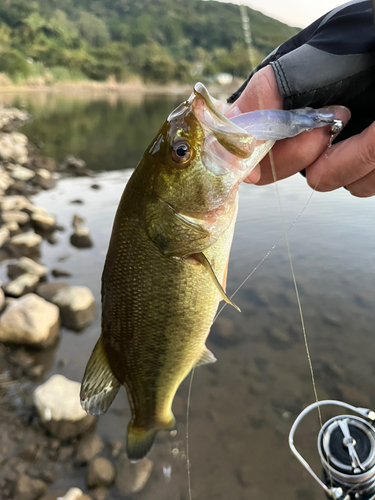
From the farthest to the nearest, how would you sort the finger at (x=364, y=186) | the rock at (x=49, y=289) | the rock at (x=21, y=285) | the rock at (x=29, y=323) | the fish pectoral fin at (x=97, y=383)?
Result: the rock at (x=21, y=285) < the rock at (x=49, y=289) < the rock at (x=29, y=323) < the fish pectoral fin at (x=97, y=383) < the finger at (x=364, y=186)

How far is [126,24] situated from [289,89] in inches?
5665

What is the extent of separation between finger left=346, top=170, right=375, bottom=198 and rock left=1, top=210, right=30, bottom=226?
309 inches

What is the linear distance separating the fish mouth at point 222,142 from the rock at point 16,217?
7732 mm

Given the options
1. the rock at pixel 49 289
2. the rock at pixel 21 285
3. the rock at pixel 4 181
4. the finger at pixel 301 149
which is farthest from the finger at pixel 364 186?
the rock at pixel 4 181

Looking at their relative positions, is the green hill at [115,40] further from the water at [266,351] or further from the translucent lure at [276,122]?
the translucent lure at [276,122]

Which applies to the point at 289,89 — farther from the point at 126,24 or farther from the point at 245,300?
the point at 126,24

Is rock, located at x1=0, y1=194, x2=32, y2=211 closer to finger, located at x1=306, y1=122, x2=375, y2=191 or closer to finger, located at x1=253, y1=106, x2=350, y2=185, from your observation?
finger, located at x1=253, y1=106, x2=350, y2=185

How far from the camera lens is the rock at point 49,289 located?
5102 millimetres

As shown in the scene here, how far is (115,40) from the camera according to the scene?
11425 centimetres

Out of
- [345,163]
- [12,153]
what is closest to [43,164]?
[12,153]

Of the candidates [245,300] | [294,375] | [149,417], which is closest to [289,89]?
[149,417]

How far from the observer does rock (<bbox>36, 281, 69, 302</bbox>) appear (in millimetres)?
5102

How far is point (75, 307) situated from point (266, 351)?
2.74 metres

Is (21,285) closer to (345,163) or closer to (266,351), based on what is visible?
(266,351)
